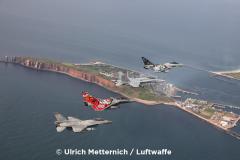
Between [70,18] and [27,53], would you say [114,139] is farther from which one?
[70,18]

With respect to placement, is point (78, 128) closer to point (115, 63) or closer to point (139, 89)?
point (139, 89)

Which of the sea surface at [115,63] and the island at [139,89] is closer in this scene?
the sea surface at [115,63]

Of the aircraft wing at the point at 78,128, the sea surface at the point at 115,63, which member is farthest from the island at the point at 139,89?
the aircraft wing at the point at 78,128

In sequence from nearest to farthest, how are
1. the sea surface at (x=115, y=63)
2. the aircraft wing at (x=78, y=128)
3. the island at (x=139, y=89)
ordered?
the aircraft wing at (x=78, y=128) < the sea surface at (x=115, y=63) < the island at (x=139, y=89)

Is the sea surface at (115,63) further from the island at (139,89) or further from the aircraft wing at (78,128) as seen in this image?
the aircraft wing at (78,128)

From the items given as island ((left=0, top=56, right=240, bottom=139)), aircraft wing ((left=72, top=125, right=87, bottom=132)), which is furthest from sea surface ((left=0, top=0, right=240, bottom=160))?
aircraft wing ((left=72, top=125, right=87, bottom=132))

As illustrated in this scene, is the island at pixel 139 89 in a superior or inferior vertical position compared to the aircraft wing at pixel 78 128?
superior

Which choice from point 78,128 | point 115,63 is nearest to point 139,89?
point 115,63
